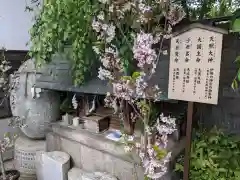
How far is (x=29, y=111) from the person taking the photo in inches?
116

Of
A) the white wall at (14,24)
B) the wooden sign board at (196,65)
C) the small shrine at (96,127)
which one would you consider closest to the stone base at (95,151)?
the small shrine at (96,127)

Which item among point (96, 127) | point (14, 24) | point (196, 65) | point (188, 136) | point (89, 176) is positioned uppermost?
point (14, 24)

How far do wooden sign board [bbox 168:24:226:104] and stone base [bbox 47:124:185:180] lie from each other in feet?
2.85

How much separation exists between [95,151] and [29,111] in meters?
1.24

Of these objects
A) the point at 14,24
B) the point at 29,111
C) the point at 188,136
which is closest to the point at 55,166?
the point at 29,111

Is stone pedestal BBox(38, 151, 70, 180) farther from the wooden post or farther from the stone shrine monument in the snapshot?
the wooden post

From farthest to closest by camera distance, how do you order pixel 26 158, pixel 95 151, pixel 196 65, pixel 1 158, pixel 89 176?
pixel 26 158
pixel 95 151
pixel 1 158
pixel 89 176
pixel 196 65

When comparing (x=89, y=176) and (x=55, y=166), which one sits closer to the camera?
(x=89, y=176)

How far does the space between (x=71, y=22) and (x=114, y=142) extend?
1331 millimetres

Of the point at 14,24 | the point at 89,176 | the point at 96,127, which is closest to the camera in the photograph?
the point at 89,176

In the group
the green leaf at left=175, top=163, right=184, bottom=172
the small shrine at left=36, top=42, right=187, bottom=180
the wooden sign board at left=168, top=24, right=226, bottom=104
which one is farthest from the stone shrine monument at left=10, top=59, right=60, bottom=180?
the wooden sign board at left=168, top=24, right=226, bottom=104

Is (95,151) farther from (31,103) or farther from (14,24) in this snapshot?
(14,24)

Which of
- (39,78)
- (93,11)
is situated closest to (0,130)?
(39,78)

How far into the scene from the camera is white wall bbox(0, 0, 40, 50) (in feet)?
10.8
